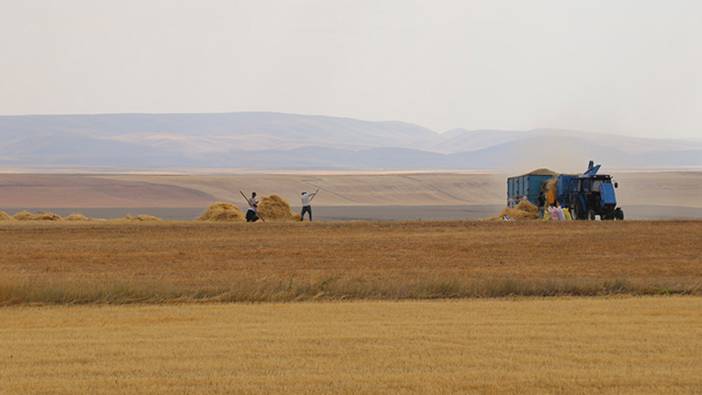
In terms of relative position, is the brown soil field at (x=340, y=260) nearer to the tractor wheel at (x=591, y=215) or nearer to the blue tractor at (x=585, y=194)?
the blue tractor at (x=585, y=194)

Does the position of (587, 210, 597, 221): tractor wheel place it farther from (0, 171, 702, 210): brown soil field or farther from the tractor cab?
(0, 171, 702, 210): brown soil field

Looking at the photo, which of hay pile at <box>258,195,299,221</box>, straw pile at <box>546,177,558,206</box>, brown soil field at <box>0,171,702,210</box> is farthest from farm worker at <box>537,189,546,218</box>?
brown soil field at <box>0,171,702,210</box>

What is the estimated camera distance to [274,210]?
46125 mm

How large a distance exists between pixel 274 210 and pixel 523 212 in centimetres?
1031

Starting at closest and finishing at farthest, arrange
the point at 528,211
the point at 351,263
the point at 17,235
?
1. the point at 351,263
2. the point at 17,235
3. the point at 528,211

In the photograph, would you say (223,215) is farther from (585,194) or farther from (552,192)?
(585,194)

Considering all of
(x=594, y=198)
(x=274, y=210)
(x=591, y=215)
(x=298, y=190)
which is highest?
(x=594, y=198)

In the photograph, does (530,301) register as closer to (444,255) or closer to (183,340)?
(183,340)

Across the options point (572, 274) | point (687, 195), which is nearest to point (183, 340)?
point (572, 274)

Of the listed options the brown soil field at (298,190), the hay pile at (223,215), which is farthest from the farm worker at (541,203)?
the brown soil field at (298,190)

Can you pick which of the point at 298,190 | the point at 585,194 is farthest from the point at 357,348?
the point at 298,190

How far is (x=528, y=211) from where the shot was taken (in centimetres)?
4812

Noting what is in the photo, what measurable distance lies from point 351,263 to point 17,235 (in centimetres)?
1343

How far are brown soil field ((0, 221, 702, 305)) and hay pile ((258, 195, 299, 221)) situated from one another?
4.61 m
